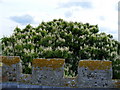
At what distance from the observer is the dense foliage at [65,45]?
13780 millimetres

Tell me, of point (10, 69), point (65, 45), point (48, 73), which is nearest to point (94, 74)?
point (48, 73)

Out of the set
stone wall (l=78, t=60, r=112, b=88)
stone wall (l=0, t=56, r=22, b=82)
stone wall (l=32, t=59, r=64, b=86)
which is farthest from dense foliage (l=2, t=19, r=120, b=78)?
stone wall (l=78, t=60, r=112, b=88)

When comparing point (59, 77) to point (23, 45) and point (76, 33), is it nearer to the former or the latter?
point (23, 45)

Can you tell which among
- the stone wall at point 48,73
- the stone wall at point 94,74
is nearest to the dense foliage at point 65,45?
the stone wall at point 48,73

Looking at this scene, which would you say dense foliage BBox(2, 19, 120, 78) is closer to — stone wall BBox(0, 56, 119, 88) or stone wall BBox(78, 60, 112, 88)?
stone wall BBox(0, 56, 119, 88)

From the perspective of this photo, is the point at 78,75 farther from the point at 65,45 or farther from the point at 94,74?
the point at 65,45

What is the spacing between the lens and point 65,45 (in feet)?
49.4

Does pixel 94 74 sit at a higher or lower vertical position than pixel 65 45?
lower

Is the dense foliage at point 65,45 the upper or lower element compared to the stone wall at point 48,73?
upper

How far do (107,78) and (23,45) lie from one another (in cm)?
591

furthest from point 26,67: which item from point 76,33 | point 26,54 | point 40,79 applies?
point 76,33

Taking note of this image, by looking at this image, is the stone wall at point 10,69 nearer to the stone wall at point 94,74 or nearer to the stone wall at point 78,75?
the stone wall at point 78,75

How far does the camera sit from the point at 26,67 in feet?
43.2

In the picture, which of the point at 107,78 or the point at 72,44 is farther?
the point at 72,44
